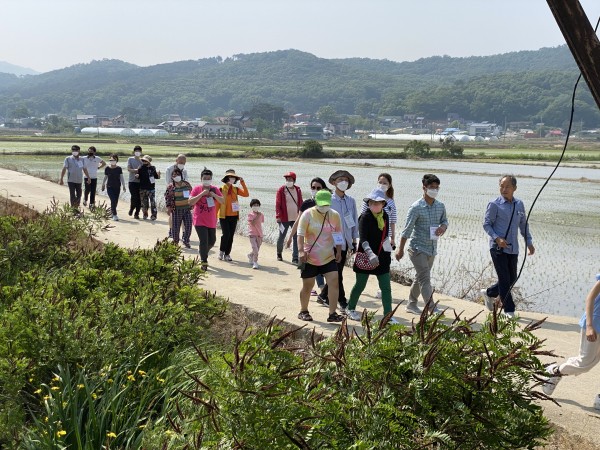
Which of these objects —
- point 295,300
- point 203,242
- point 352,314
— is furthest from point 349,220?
point 203,242

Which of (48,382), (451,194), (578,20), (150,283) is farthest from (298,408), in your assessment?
(451,194)

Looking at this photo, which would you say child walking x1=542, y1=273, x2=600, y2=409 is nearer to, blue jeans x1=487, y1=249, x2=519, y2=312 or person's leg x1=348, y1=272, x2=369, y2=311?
person's leg x1=348, y1=272, x2=369, y2=311

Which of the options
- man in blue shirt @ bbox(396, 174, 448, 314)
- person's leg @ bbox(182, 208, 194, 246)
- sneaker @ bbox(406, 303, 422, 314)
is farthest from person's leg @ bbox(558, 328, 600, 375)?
person's leg @ bbox(182, 208, 194, 246)

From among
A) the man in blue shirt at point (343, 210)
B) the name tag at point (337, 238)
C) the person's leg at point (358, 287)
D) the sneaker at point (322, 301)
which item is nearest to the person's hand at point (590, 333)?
the person's leg at point (358, 287)

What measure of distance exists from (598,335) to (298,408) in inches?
148

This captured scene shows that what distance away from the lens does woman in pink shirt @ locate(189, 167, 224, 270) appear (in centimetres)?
1245

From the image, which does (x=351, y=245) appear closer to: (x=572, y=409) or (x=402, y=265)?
(x=572, y=409)

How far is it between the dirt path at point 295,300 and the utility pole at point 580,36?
4.01ft

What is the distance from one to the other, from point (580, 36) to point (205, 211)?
9.41m

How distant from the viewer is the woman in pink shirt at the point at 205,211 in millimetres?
12445

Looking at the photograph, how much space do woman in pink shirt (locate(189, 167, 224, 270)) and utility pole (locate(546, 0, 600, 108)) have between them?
9.18m

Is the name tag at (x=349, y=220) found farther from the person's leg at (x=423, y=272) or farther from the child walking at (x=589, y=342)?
the child walking at (x=589, y=342)

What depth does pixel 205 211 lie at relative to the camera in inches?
495

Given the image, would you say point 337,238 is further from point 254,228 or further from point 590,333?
point 254,228
